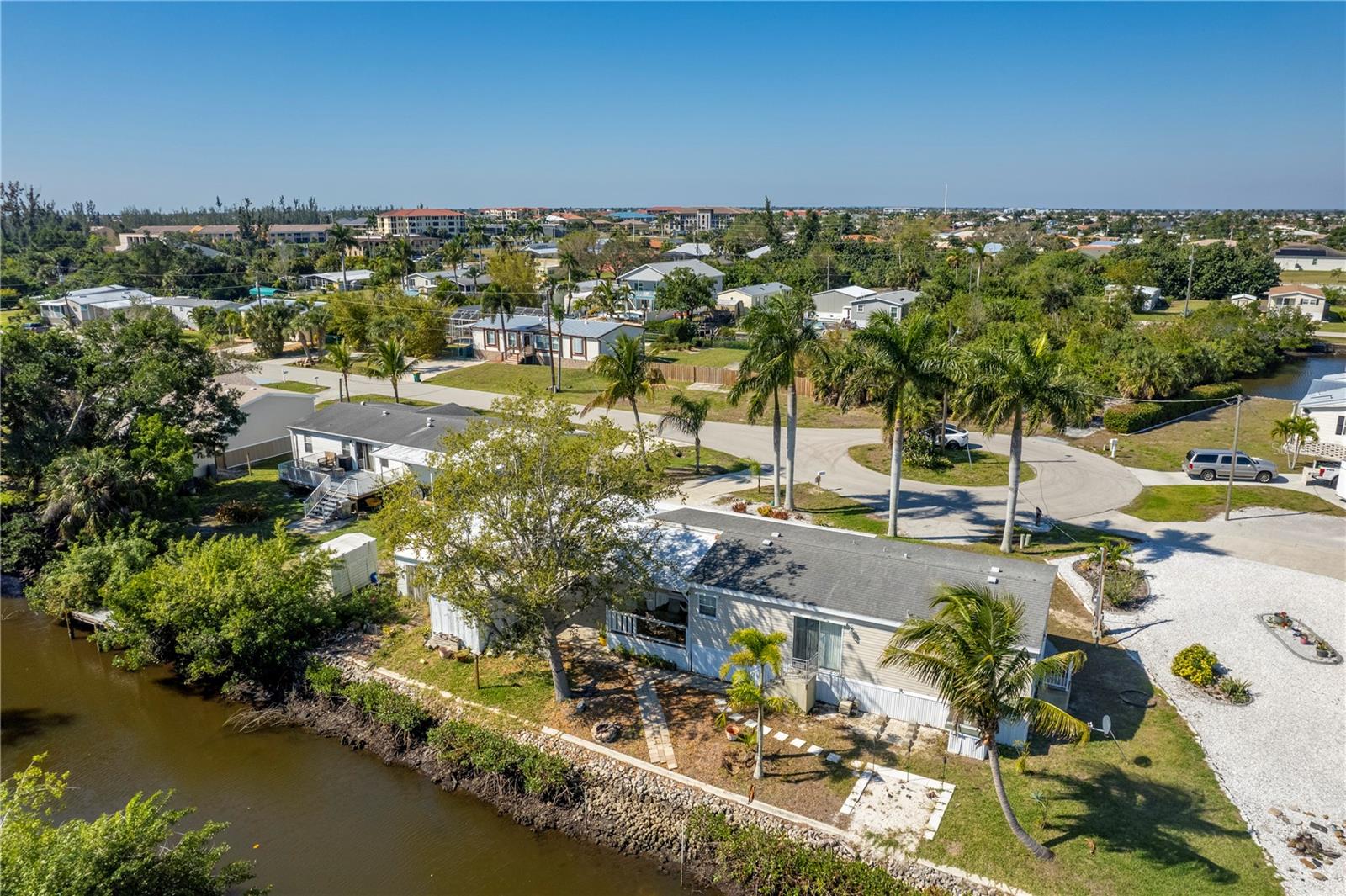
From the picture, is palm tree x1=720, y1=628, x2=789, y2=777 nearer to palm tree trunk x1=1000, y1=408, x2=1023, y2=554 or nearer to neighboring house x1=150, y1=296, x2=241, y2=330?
palm tree trunk x1=1000, y1=408, x2=1023, y2=554

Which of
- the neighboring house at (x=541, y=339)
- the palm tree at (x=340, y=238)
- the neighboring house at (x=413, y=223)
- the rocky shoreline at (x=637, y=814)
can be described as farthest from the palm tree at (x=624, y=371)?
the neighboring house at (x=413, y=223)

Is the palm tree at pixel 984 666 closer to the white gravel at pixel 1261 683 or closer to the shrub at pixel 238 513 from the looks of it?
the white gravel at pixel 1261 683

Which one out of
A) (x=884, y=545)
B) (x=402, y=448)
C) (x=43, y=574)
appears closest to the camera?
(x=884, y=545)

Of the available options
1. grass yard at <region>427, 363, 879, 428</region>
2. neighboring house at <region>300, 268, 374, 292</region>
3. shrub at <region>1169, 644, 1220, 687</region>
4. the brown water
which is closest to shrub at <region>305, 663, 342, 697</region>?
the brown water

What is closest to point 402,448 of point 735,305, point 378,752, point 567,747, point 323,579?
point 323,579

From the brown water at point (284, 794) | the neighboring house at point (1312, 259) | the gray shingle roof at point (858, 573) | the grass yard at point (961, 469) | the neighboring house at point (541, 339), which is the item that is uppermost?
the neighboring house at point (1312, 259)

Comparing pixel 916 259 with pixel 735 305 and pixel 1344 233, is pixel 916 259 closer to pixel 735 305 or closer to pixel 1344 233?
pixel 735 305

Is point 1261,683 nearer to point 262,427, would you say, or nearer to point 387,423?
point 387,423
